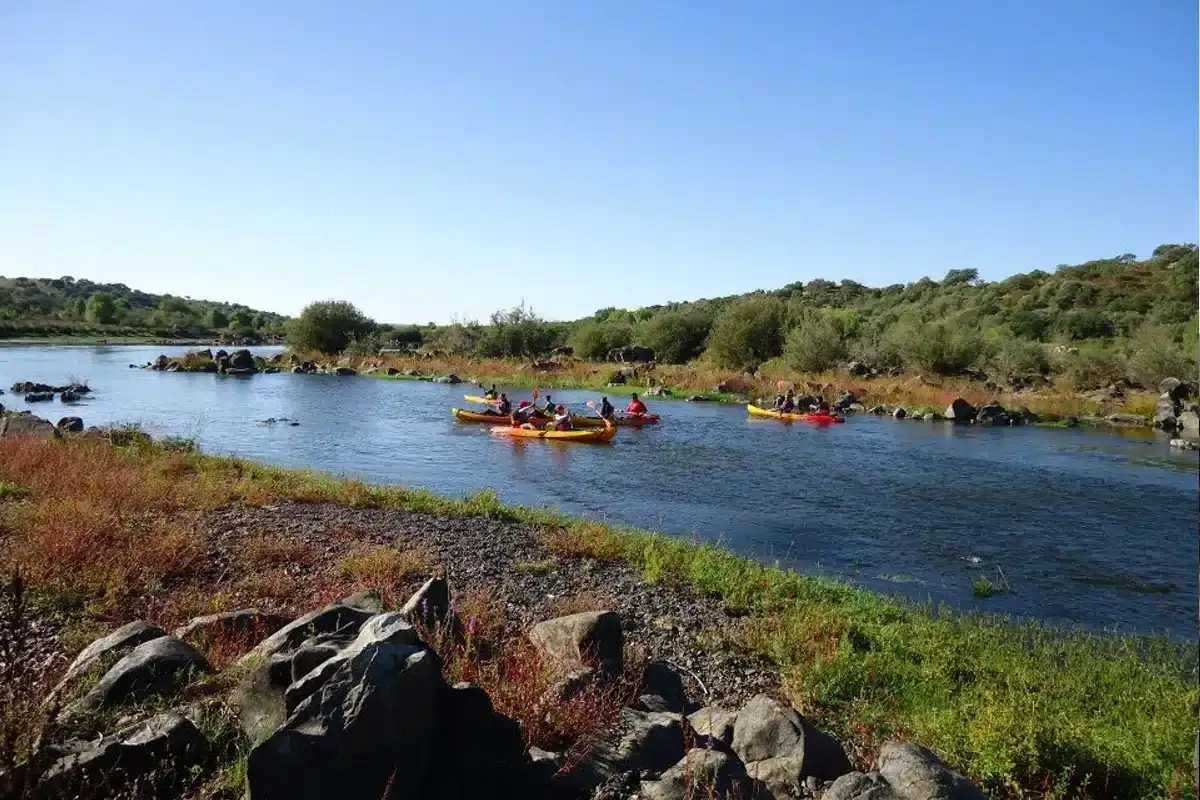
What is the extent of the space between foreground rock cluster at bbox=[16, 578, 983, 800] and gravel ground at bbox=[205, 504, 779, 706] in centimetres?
191

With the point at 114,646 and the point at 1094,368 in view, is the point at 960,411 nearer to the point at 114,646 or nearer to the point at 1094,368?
the point at 1094,368

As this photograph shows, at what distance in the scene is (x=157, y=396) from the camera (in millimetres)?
36281

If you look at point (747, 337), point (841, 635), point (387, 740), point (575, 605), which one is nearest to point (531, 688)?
point (387, 740)

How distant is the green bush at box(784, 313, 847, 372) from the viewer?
148ft

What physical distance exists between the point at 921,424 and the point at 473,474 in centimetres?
2045

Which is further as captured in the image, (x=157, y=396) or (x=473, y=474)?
(x=157, y=396)

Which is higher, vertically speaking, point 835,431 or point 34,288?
point 34,288

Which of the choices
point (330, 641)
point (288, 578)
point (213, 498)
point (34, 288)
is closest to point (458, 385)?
point (213, 498)

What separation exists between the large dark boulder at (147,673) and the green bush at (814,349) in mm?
42551

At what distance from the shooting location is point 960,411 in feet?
108

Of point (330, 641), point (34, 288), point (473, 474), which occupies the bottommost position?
point (473, 474)

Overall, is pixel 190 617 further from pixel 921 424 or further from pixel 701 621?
pixel 921 424

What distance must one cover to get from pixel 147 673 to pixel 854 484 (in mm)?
16774

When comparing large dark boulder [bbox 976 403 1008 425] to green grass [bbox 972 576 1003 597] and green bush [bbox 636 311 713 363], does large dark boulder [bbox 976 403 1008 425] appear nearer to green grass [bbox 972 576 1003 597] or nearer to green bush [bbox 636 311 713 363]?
green grass [bbox 972 576 1003 597]
